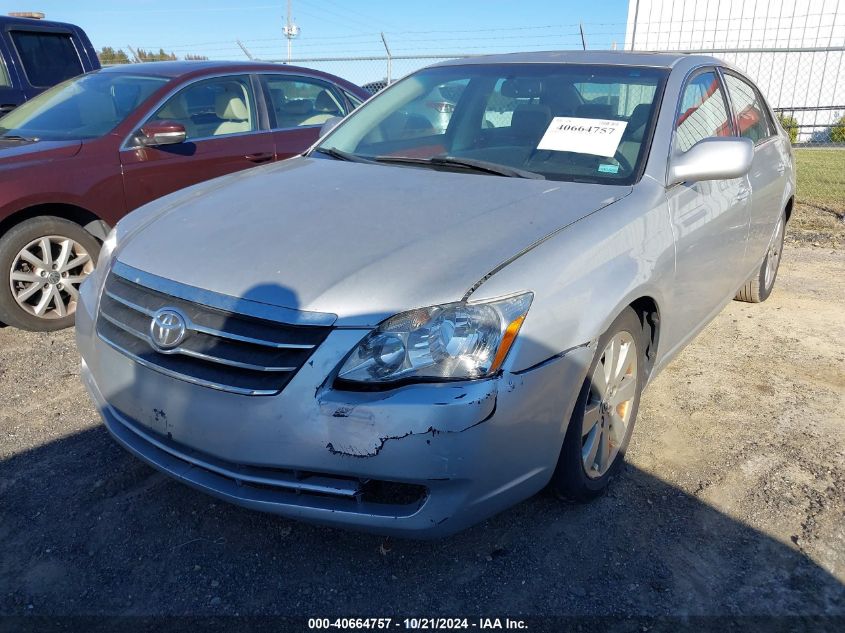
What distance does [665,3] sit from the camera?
25641 mm

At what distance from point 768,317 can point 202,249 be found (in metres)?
4.00

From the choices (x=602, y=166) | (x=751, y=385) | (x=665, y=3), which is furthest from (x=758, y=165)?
(x=665, y=3)

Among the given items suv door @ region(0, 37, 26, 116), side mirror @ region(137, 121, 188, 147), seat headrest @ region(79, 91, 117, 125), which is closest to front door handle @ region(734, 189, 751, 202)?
side mirror @ region(137, 121, 188, 147)

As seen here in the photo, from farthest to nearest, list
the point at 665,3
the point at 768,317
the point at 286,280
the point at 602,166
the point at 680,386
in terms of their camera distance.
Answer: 1. the point at 665,3
2. the point at 768,317
3. the point at 680,386
4. the point at 602,166
5. the point at 286,280

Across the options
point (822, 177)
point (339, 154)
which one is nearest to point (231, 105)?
point (339, 154)

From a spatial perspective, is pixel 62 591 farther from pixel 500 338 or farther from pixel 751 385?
pixel 751 385

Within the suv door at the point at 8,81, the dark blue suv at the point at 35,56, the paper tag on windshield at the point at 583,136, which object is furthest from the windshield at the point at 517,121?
the suv door at the point at 8,81

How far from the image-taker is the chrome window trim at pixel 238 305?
2.01 m

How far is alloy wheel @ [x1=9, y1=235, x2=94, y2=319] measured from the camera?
13.8 ft

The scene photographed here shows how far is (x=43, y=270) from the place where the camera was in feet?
14.1

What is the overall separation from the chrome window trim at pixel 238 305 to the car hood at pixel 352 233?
0.02 m

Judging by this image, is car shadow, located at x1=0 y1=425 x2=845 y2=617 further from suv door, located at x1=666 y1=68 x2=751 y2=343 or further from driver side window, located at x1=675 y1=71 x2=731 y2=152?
driver side window, located at x1=675 y1=71 x2=731 y2=152

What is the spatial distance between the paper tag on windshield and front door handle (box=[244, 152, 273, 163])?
2724 millimetres

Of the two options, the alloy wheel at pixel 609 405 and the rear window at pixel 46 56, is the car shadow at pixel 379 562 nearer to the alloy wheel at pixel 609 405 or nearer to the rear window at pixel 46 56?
the alloy wheel at pixel 609 405
